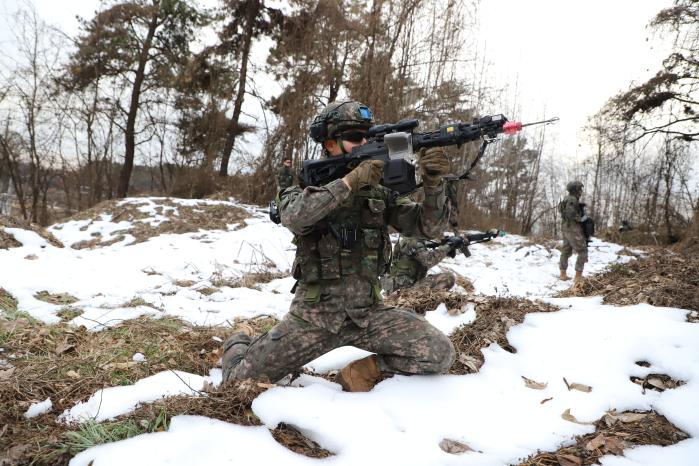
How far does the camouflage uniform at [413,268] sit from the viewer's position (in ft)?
16.9

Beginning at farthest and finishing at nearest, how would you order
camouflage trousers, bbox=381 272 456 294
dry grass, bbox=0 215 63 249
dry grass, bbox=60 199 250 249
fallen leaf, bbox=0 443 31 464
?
1. dry grass, bbox=60 199 250 249
2. dry grass, bbox=0 215 63 249
3. camouflage trousers, bbox=381 272 456 294
4. fallen leaf, bbox=0 443 31 464

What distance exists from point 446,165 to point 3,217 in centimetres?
736

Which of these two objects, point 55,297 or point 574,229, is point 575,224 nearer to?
point 574,229

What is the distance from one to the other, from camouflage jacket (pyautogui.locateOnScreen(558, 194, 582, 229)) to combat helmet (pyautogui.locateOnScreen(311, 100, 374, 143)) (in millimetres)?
7213

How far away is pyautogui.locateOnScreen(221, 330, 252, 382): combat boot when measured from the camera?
7.59ft

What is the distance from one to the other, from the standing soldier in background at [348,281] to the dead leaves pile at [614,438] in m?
0.67

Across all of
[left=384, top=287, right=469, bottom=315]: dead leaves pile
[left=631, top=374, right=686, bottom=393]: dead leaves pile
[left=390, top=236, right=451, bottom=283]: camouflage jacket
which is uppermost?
[left=390, top=236, right=451, bottom=283]: camouflage jacket

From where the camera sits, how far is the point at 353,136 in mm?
2510

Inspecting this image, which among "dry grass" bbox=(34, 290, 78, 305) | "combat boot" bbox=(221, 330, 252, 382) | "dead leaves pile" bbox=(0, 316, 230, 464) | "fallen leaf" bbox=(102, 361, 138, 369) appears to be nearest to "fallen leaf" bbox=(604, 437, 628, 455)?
"combat boot" bbox=(221, 330, 252, 382)

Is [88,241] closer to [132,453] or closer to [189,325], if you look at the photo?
[189,325]

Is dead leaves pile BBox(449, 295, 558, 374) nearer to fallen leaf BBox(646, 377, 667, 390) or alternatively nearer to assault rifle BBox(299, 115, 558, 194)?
fallen leaf BBox(646, 377, 667, 390)

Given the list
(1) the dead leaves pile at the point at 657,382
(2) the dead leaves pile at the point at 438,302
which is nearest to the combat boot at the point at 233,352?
(2) the dead leaves pile at the point at 438,302

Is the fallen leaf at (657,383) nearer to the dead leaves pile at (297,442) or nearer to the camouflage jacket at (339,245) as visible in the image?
the camouflage jacket at (339,245)

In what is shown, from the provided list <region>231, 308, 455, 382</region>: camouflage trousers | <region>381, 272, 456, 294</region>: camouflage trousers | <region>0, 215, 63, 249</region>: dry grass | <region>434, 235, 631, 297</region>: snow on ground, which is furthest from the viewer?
<region>434, 235, 631, 297</region>: snow on ground
